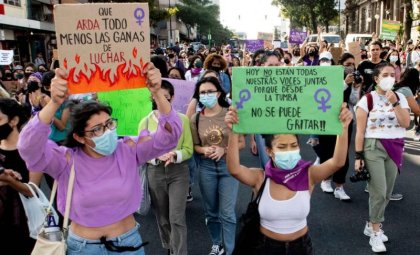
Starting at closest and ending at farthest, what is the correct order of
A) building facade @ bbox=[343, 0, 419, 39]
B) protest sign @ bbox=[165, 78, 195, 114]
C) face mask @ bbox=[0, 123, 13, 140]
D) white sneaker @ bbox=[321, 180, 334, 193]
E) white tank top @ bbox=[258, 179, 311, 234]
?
1. white tank top @ bbox=[258, 179, 311, 234]
2. face mask @ bbox=[0, 123, 13, 140]
3. protest sign @ bbox=[165, 78, 195, 114]
4. white sneaker @ bbox=[321, 180, 334, 193]
5. building facade @ bbox=[343, 0, 419, 39]

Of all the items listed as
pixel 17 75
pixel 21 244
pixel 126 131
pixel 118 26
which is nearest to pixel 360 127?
pixel 126 131

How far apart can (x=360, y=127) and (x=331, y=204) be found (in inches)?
65.9

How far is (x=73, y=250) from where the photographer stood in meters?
2.60

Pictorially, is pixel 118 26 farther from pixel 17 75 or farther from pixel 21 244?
pixel 17 75

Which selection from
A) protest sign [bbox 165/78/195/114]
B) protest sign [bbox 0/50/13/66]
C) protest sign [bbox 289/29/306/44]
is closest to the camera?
protest sign [bbox 165/78/195/114]

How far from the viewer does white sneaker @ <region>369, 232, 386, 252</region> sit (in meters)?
4.34

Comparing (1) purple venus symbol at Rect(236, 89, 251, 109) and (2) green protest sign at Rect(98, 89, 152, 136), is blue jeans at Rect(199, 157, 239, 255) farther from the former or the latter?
(1) purple venus symbol at Rect(236, 89, 251, 109)

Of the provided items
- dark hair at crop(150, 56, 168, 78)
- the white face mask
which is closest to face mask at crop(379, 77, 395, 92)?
the white face mask

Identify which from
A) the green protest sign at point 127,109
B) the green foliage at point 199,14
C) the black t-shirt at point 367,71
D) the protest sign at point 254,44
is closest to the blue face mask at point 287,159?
the green protest sign at point 127,109

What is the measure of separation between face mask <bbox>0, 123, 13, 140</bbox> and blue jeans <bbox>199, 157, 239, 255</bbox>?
5.75ft

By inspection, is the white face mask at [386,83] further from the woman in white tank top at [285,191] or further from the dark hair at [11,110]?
the dark hair at [11,110]

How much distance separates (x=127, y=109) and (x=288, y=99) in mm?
1293

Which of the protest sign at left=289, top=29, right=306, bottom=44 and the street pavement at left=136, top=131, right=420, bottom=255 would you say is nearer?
the street pavement at left=136, top=131, right=420, bottom=255

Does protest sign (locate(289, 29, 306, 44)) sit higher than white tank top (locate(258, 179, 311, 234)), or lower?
higher
